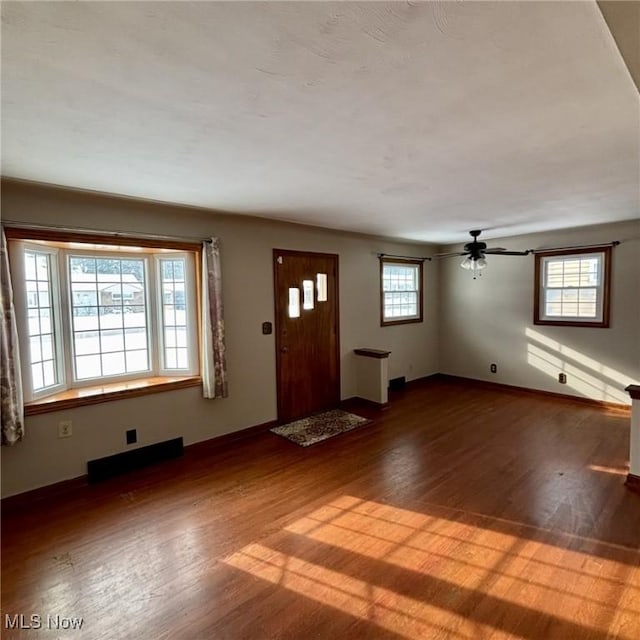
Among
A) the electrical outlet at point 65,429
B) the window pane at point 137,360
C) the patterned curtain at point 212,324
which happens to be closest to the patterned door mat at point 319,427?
the patterned curtain at point 212,324

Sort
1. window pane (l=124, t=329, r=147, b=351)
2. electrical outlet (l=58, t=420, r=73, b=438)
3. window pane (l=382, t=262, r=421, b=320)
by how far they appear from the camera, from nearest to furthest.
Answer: electrical outlet (l=58, t=420, r=73, b=438), window pane (l=124, t=329, r=147, b=351), window pane (l=382, t=262, r=421, b=320)

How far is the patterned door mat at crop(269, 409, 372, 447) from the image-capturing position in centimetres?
396

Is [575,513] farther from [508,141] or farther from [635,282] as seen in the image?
[635,282]

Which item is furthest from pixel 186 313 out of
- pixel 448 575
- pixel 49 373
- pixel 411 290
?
pixel 411 290

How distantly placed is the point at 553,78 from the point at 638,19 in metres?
0.50

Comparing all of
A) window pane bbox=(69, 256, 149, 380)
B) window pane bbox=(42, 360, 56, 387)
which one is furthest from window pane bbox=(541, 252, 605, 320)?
window pane bbox=(42, 360, 56, 387)

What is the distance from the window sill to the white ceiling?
1672 mm

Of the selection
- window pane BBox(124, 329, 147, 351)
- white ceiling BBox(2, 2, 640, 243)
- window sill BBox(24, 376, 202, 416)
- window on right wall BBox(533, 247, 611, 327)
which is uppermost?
white ceiling BBox(2, 2, 640, 243)

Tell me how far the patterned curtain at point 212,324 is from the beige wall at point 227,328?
17 cm

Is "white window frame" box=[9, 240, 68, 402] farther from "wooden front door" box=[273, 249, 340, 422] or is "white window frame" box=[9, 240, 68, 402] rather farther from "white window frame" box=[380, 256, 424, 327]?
"white window frame" box=[380, 256, 424, 327]

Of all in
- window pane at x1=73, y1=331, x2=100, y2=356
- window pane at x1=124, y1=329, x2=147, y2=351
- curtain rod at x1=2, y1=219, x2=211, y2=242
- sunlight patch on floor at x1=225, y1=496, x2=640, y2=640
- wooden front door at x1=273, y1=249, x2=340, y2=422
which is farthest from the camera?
wooden front door at x1=273, y1=249, x2=340, y2=422

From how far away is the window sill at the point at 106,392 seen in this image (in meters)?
2.88

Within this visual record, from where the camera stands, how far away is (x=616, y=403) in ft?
15.4

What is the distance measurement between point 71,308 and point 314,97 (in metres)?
2.78
